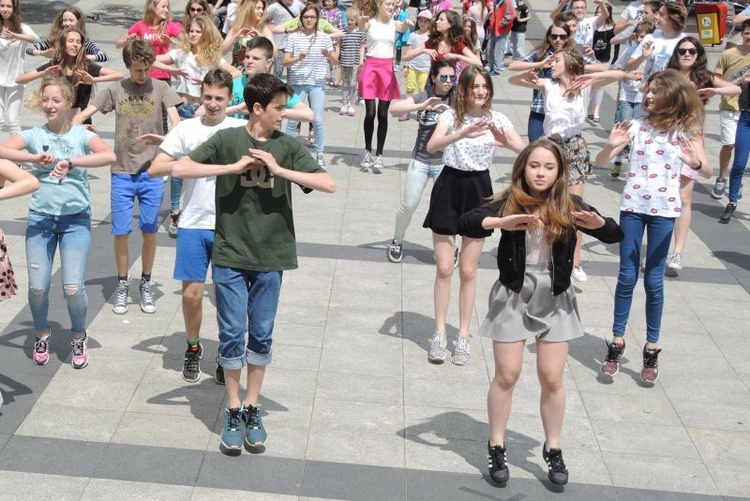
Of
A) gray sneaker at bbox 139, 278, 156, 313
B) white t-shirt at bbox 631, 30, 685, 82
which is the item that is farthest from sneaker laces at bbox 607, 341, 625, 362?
white t-shirt at bbox 631, 30, 685, 82

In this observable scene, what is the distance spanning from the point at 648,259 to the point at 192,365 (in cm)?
297

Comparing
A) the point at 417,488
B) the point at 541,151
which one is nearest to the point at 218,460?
the point at 417,488

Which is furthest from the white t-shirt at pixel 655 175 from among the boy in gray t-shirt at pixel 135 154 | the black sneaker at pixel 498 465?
the boy in gray t-shirt at pixel 135 154

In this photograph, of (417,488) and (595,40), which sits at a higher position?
(595,40)

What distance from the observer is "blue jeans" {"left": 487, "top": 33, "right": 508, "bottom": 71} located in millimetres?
20719

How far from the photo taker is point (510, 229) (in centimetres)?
567

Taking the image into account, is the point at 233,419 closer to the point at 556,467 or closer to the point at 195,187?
the point at 195,187

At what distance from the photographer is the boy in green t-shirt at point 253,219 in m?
5.78

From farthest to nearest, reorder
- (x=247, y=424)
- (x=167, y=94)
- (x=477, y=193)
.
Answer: (x=167, y=94) → (x=477, y=193) → (x=247, y=424)

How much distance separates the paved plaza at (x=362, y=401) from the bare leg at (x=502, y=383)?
0.97ft

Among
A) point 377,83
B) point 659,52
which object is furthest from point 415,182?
point 377,83

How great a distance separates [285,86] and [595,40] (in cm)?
1145

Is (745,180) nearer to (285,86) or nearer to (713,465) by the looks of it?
(713,465)

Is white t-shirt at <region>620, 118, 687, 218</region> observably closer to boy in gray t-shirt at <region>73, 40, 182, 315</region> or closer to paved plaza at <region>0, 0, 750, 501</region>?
paved plaza at <region>0, 0, 750, 501</region>
